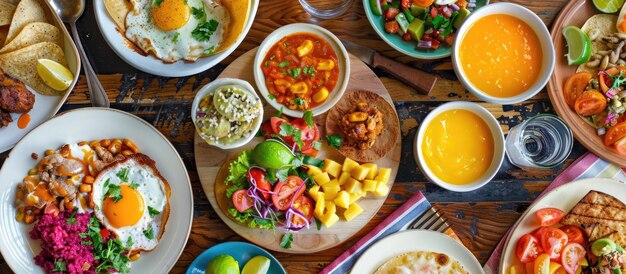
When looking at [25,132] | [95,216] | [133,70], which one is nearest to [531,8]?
[133,70]

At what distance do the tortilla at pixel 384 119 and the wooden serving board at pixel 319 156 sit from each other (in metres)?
0.04

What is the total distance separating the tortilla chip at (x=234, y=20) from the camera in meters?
4.01

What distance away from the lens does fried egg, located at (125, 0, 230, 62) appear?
407 cm

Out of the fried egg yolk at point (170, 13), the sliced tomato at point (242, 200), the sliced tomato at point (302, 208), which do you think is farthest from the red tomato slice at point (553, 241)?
the fried egg yolk at point (170, 13)

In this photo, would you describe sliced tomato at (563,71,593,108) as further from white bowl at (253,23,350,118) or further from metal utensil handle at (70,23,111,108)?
metal utensil handle at (70,23,111,108)

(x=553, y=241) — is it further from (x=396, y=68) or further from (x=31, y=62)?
(x=31, y=62)

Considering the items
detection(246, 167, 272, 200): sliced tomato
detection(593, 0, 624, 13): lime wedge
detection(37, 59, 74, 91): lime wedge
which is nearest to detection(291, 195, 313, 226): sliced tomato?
detection(246, 167, 272, 200): sliced tomato

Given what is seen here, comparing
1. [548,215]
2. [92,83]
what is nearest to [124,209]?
[92,83]

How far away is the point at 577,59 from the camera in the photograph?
4262 mm

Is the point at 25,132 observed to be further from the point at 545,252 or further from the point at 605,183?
the point at 605,183

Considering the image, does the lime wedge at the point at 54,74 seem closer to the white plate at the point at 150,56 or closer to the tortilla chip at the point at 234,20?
the white plate at the point at 150,56

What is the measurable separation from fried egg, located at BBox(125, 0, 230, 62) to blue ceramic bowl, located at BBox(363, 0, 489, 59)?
0.98 meters

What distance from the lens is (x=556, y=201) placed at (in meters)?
4.34

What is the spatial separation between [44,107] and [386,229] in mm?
2489
